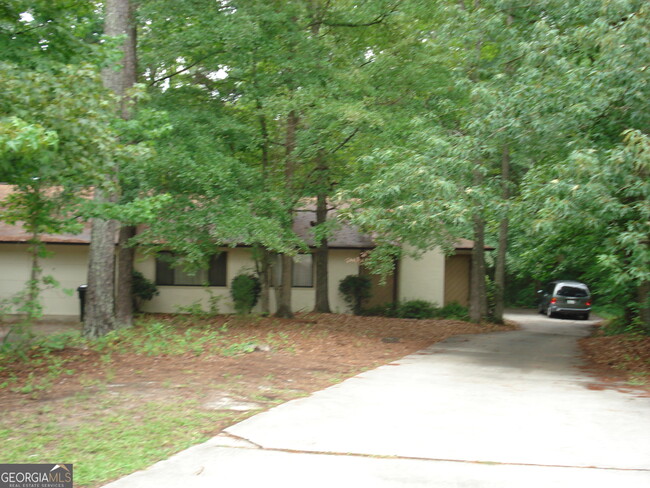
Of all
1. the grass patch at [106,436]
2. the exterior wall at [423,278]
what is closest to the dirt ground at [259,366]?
the grass patch at [106,436]

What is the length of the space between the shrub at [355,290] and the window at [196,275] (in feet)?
14.0

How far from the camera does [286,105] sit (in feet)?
48.0

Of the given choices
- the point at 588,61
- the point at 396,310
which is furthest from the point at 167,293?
the point at 588,61

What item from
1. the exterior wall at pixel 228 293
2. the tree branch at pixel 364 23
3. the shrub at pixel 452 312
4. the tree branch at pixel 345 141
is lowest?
the shrub at pixel 452 312

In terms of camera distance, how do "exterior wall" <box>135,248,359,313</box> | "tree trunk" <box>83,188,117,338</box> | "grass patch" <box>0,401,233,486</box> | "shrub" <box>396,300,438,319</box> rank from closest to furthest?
1. "grass patch" <box>0,401,233,486</box>
2. "tree trunk" <box>83,188,117,338</box>
3. "exterior wall" <box>135,248,359,313</box>
4. "shrub" <box>396,300,438,319</box>

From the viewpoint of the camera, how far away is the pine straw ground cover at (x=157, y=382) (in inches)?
243

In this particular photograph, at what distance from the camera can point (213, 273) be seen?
907 inches

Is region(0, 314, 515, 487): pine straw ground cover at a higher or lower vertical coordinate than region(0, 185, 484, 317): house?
lower

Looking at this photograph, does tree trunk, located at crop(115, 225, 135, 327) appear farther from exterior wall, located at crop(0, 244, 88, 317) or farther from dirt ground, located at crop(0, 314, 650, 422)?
exterior wall, located at crop(0, 244, 88, 317)

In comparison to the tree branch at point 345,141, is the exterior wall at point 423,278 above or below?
below

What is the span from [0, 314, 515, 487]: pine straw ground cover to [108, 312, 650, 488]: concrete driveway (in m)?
0.49

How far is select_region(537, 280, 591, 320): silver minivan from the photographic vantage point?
2961 cm

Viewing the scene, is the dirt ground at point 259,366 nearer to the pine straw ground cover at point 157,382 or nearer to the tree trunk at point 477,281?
the pine straw ground cover at point 157,382

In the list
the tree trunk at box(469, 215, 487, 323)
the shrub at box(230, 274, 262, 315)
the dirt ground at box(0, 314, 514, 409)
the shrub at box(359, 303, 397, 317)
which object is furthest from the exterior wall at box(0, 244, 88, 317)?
the tree trunk at box(469, 215, 487, 323)
